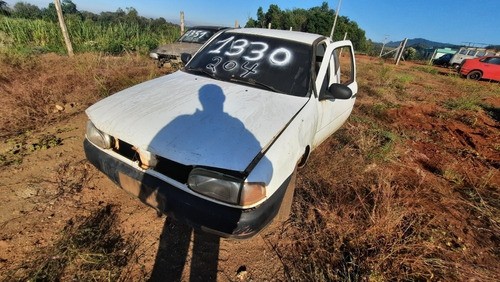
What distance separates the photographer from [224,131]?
1852 millimetres

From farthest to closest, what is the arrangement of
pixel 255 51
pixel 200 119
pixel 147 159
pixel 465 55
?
1. pixel 465 55
2. pixel 255 51
3. pixel 200 119
4. pixel 147 159

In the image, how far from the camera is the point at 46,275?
1.78 m

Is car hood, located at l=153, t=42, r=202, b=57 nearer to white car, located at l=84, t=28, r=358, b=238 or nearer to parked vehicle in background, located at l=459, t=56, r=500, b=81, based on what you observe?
white car, located at l=84, t=28, r=358, b=238

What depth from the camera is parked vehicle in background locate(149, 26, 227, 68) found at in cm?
739

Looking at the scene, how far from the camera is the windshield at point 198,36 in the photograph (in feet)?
26.3

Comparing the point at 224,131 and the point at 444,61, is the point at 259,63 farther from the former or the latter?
the point at 444,61

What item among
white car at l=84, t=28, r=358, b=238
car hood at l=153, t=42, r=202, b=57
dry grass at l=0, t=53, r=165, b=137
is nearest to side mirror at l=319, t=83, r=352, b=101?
white car at l=84, t=28, r=358, b=238

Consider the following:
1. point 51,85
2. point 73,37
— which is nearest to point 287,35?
point 51,85

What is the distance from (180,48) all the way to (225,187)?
6.88 meters

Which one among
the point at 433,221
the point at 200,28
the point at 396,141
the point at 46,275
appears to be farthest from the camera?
the point at 200,28

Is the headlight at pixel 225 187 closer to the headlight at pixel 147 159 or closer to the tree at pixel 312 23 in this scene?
the headlight at pixel 147 159

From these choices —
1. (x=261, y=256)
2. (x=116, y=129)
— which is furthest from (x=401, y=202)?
(x=116, y=129)

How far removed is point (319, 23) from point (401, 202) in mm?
48497

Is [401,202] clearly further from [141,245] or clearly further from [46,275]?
[46,275]
